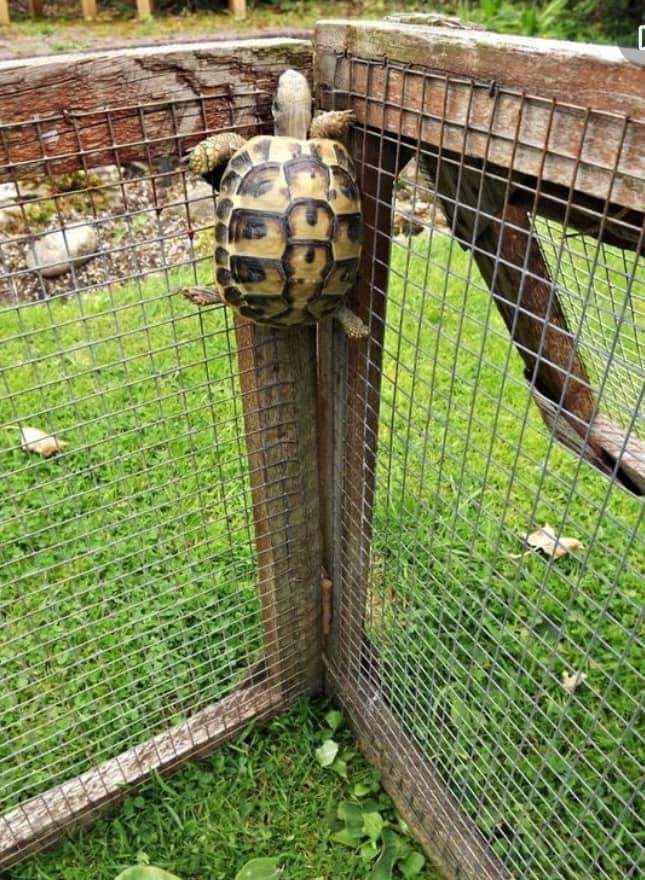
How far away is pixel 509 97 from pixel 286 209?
0.34m

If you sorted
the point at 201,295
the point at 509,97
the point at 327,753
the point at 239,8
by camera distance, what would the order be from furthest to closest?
the point at 239,8 < the point at 327,753 < the point at 201,295 < the point at 509,97

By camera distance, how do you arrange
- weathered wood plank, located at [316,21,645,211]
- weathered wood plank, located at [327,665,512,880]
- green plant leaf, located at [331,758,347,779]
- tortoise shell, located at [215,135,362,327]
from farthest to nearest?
green plant leaf, located at [331,758,347,779]
weathered wood plank, located at [327,665,512,880]
tortoise shell, located at [215,135,362,327]
weathered wood plank, located at [316,21,645,211]

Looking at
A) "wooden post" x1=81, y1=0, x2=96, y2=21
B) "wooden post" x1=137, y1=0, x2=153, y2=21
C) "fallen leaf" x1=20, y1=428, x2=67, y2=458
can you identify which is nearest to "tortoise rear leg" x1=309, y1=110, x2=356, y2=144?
"fallen leaf" x1=20, y1=428, x2=67, y2=458

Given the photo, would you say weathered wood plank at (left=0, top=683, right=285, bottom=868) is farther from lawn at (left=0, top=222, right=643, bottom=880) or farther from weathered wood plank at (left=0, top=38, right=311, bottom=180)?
weathered wood plank at (left=0, top=38, right=311, bottom=180)

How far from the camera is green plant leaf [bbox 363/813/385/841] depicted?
1.68m

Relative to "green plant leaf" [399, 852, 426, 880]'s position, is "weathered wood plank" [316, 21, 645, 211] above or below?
above

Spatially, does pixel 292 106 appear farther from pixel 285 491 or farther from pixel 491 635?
pixel 491 635

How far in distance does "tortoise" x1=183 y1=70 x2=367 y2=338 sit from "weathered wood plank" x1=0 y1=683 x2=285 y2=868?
3.49ft

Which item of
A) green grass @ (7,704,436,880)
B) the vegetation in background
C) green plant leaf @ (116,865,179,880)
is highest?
the vegetation in background

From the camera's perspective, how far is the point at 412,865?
1636mm

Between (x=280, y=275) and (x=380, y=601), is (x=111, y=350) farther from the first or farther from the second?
(x=280, y=275)

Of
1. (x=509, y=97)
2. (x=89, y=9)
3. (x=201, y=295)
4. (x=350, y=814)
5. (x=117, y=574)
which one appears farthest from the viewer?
(x=89, y=9)

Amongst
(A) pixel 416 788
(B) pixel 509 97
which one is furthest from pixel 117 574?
(B) pixel 509 97

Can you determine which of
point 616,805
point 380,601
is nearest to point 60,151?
point 380,601
